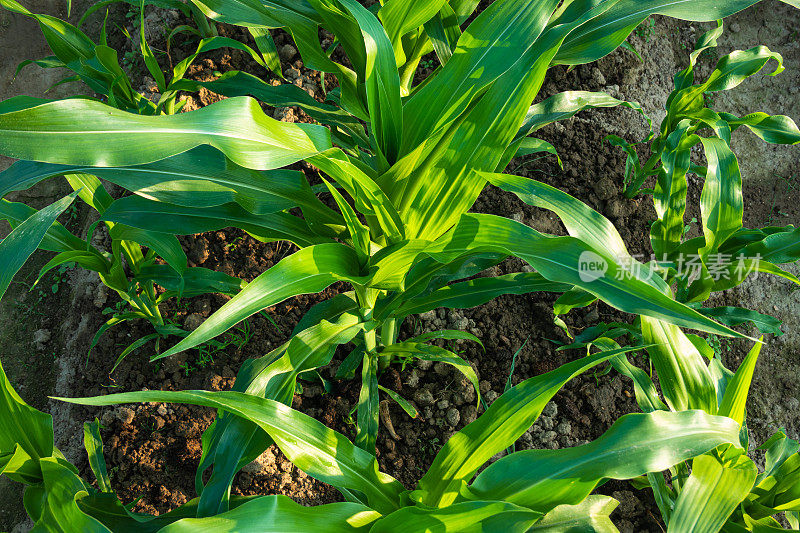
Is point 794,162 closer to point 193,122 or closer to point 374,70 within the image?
point 374,70

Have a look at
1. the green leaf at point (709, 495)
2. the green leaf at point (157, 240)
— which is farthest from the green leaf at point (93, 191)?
the green leaf at point (709, 495)

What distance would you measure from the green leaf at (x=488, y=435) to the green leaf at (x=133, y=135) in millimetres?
519

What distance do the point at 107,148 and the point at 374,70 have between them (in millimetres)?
436

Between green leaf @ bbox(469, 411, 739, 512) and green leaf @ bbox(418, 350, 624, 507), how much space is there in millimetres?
43

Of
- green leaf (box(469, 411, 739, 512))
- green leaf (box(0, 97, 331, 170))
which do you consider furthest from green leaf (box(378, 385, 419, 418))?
green leaf (box(0, 97, 331, 170))

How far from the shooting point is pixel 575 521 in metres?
0.92

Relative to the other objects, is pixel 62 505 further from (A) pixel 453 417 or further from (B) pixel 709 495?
(B) pixel 709 495

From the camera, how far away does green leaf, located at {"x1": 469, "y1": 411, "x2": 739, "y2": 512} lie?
0.83 metres

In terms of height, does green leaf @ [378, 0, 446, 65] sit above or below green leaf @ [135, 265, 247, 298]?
above

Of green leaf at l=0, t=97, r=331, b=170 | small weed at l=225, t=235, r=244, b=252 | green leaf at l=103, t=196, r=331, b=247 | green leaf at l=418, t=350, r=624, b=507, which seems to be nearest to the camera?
green leaf at l=0, t=97, r=331, b=170

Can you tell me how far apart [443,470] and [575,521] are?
0.79 feet

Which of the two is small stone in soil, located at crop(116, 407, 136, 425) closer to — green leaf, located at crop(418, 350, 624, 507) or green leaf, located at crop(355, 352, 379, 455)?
green leaf, located at crop(355, 352, 379, 455)

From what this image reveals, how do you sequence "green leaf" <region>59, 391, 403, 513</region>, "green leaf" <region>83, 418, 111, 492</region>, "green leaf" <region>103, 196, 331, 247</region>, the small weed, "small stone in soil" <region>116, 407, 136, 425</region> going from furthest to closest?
the small weed
"small stone in soil" <region>116, 407, 136, 425</region>
"green leaf" <region>83, 418, 111, 492</region>
"green leaf" <region>103, 196, 331, 247</region>
"green leaf" <region>59, 391, 403, 513</region>

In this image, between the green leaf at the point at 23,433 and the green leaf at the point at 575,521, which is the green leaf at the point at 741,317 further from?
the green leaf at the point at 23,433
